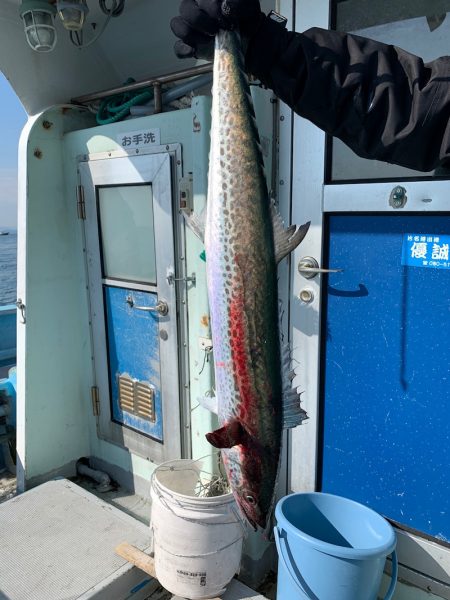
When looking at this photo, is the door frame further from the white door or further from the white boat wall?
the white door

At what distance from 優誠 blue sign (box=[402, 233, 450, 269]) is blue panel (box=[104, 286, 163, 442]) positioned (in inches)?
66.8

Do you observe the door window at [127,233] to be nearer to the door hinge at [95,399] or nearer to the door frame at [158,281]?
the door frame at [158,281]

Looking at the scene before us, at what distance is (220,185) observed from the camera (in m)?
1.35

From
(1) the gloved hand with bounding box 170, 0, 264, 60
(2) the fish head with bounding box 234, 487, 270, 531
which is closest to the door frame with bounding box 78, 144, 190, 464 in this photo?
(1) the gloved hand with bounding box 170, 0, 264, 60

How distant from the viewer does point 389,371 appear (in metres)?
2.44

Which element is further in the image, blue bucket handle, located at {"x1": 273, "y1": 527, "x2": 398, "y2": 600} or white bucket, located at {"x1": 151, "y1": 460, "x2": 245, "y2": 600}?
white bucket, located at {"x1": 151, "y1": 460, "x2": 245, "y2": 600}

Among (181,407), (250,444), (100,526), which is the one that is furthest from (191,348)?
(250,444)

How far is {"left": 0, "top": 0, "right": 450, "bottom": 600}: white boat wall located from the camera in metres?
2.42

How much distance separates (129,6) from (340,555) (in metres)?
3.79

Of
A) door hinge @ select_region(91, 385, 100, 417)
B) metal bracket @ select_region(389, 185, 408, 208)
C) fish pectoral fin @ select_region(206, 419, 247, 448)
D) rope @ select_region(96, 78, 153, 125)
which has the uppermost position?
rope @ select_region(96, 78, 153, 125)

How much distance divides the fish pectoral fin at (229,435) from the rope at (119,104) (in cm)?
264

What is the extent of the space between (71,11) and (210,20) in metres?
2.04

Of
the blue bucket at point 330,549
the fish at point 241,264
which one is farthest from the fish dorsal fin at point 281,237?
the blue bucket at point 330,549

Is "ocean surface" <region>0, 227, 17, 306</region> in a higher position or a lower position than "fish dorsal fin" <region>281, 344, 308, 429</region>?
lower
